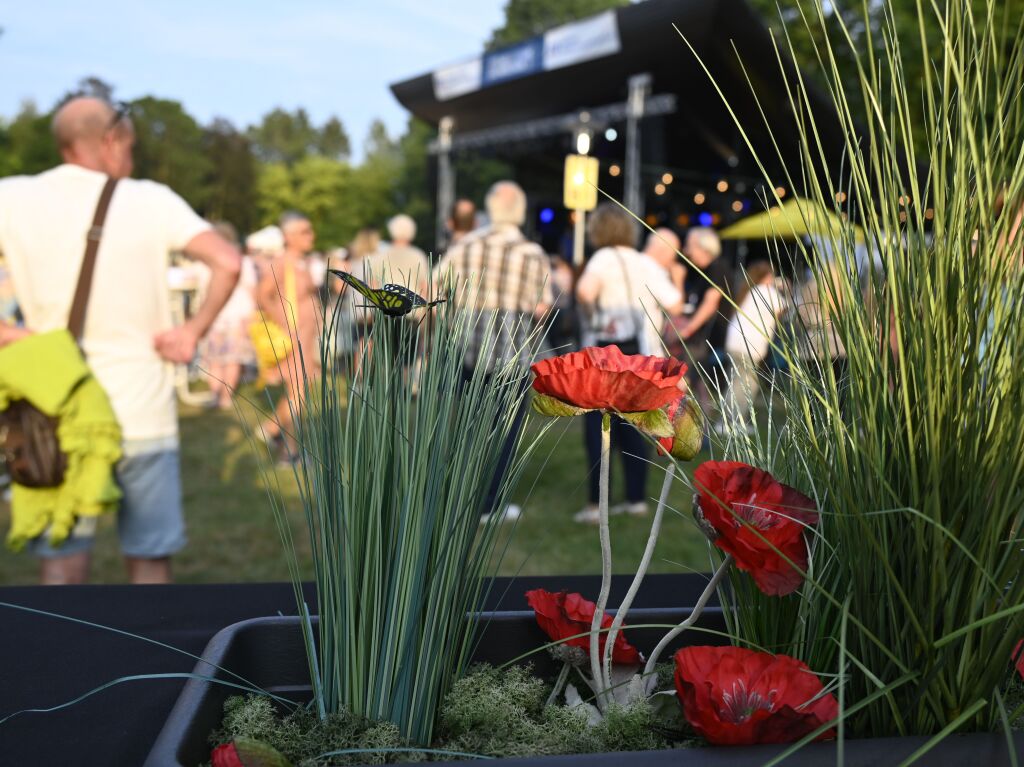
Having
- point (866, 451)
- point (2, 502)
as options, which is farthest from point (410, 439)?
point (2, 502)

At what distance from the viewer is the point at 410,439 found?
0.66 m

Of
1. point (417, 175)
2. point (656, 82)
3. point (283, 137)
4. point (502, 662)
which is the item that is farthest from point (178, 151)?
point (502, 662)

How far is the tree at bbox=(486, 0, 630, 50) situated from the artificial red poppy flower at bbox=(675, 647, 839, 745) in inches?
1666

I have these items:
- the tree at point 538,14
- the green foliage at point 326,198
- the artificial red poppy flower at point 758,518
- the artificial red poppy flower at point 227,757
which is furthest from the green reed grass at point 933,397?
the green foliage at point 326,198

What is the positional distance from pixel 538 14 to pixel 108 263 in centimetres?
4229

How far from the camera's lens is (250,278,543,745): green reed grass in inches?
25.9

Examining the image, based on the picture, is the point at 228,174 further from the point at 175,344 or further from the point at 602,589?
the point at 602,589

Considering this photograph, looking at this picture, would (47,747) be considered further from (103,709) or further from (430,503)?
(430,503)

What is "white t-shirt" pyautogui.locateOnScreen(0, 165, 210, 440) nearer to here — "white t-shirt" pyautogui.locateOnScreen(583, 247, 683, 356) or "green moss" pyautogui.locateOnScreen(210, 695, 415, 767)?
"green moss" pyautogui.locateOnScreen(210, 695, 415, 767)

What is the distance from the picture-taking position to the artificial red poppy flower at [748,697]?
1.81 feet

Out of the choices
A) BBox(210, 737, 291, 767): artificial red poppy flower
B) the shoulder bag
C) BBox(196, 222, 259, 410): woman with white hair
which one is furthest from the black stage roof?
BBox(210, 737, 291, 767): artificial red poppy flower

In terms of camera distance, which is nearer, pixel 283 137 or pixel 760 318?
pixel 760 318

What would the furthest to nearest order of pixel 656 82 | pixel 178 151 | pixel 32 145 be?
pixel 178 151 < pixel 32 145 < pixel 656 82

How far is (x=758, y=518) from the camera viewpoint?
0.63 metres
